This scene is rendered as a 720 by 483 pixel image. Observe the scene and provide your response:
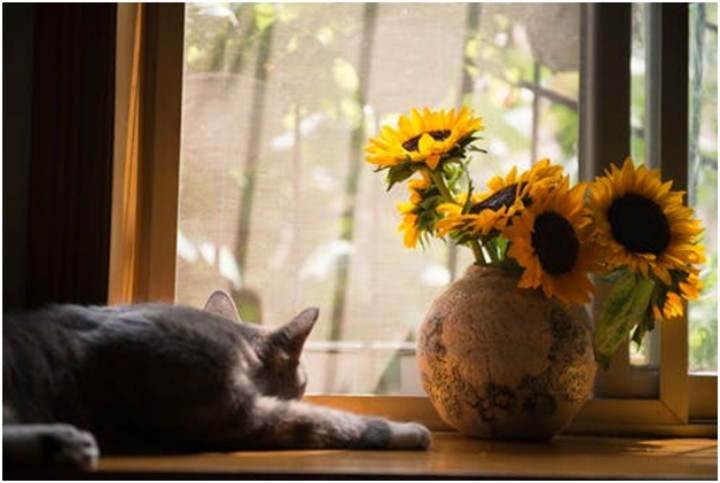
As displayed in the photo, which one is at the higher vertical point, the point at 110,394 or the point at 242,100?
the point at 242,100

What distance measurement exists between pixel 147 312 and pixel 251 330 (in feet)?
0.65

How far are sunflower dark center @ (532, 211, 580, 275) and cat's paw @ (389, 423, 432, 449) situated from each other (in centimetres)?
27

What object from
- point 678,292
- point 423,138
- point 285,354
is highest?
point 423,138

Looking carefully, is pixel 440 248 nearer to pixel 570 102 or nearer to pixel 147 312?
pixel 570 102

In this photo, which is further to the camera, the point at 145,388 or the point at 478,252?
the point at 478,252

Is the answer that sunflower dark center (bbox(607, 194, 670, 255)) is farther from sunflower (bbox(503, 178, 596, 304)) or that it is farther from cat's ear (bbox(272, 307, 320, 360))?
cat's ear (bbox(272, 307, 320, 360))

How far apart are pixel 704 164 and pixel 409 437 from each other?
76 cm

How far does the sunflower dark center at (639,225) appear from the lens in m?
1.56

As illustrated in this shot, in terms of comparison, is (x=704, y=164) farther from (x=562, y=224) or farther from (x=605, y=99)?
(x=562, y=224)

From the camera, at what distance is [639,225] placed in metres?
1.57

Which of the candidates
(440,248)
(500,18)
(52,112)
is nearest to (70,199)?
(52,112)

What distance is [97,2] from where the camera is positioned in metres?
1.67

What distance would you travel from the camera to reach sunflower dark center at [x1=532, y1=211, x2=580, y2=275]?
1.54 meters

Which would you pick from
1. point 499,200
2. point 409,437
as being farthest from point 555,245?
point 409,437
